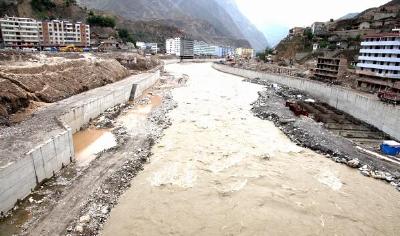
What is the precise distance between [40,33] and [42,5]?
1050 inches

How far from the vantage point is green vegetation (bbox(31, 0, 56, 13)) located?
3871 inches

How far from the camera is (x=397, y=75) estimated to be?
38656 mm

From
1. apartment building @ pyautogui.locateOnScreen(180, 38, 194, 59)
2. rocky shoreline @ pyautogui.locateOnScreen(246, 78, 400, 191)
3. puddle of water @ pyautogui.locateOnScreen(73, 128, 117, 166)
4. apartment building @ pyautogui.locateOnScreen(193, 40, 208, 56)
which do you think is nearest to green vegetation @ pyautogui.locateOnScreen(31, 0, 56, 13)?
apartment building @ pyautogui.locateOnScreen(180, 38, 194, 59)

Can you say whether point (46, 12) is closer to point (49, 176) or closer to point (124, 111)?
point (124, 111)

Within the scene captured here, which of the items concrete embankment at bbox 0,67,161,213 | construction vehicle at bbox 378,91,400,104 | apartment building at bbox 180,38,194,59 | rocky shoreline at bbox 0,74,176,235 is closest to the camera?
rocky shoreline at bbox 0,74,176,235

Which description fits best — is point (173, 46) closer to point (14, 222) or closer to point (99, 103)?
point (99, 103)

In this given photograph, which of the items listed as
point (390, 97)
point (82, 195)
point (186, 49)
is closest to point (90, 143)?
point (82, 195)

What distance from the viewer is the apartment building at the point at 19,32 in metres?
74.6

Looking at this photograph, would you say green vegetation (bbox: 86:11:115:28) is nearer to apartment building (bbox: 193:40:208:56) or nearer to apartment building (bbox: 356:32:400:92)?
apartment building (bbox: 193:40:208:56)

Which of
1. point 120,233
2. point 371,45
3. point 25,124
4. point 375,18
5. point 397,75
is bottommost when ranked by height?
point 120,233

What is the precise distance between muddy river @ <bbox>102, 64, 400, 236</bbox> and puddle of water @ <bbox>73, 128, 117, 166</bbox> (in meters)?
3.98

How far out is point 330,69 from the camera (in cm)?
5297

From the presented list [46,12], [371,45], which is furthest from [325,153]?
[46,12]

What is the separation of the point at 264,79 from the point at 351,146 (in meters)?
45.8
